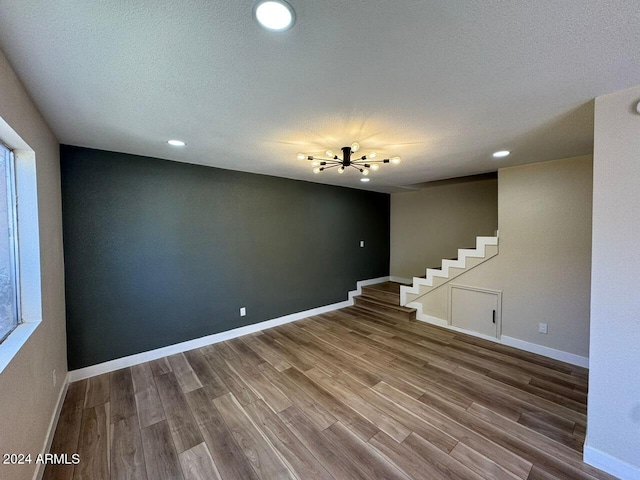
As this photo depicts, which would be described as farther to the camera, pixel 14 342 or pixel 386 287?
pixel 386 287

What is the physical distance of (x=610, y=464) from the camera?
5.41 ft

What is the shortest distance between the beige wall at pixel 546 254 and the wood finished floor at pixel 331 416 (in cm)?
45

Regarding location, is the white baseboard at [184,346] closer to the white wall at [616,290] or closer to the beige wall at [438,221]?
the beige wall at [438,221]

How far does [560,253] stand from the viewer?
3.09 metres

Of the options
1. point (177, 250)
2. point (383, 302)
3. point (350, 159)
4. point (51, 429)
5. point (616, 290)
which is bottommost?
point (51, 429)

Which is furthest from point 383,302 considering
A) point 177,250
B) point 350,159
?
point 177,250

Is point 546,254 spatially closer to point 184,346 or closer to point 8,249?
point 184,346

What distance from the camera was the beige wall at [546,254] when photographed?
116 inches

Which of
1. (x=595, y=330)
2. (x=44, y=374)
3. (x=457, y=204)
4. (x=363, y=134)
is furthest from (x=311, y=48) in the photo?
(x=457, y=204)

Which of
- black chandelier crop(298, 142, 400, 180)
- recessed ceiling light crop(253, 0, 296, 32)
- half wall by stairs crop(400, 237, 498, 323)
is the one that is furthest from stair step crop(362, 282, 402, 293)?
recessed ceiling light crop(253, 0, 296, 32)

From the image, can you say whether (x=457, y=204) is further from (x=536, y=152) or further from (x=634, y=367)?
(x=634, y=367)

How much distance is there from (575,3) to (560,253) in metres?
3.12

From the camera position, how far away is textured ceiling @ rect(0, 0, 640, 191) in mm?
1013

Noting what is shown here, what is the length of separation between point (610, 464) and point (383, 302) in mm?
3304
